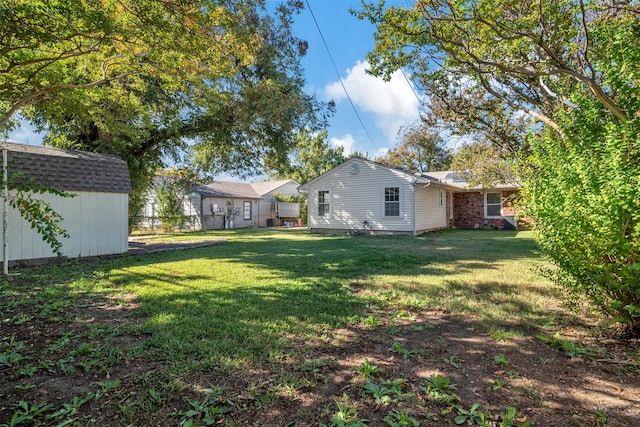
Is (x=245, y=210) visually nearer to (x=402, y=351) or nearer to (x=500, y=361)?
(x=402, y=351)

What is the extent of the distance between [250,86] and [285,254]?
6.12 metres

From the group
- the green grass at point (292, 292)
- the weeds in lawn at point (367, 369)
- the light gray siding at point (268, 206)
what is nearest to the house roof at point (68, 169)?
the green grass at point (292, 292)

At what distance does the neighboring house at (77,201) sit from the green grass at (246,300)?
0.75m

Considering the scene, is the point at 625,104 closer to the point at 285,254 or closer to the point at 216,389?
the point at 216,389

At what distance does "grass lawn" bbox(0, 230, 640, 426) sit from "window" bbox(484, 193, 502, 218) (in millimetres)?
14473

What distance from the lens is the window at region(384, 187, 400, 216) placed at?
14.5 metres

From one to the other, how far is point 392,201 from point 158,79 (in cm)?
1025

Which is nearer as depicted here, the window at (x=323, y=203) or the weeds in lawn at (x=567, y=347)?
the weeds in lawn at (x=567, y=347)

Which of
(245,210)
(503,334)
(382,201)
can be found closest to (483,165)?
(382,201)

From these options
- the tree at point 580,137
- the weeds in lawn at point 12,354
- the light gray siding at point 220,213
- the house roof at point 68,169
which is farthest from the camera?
the light gray siding at point 220,213

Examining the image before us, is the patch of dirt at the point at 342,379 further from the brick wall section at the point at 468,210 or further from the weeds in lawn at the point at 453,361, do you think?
the brick wall section at the point at 468,210

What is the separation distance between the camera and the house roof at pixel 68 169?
24.1 feet

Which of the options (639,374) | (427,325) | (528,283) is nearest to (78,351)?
(427,325)

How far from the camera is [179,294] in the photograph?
487cm
